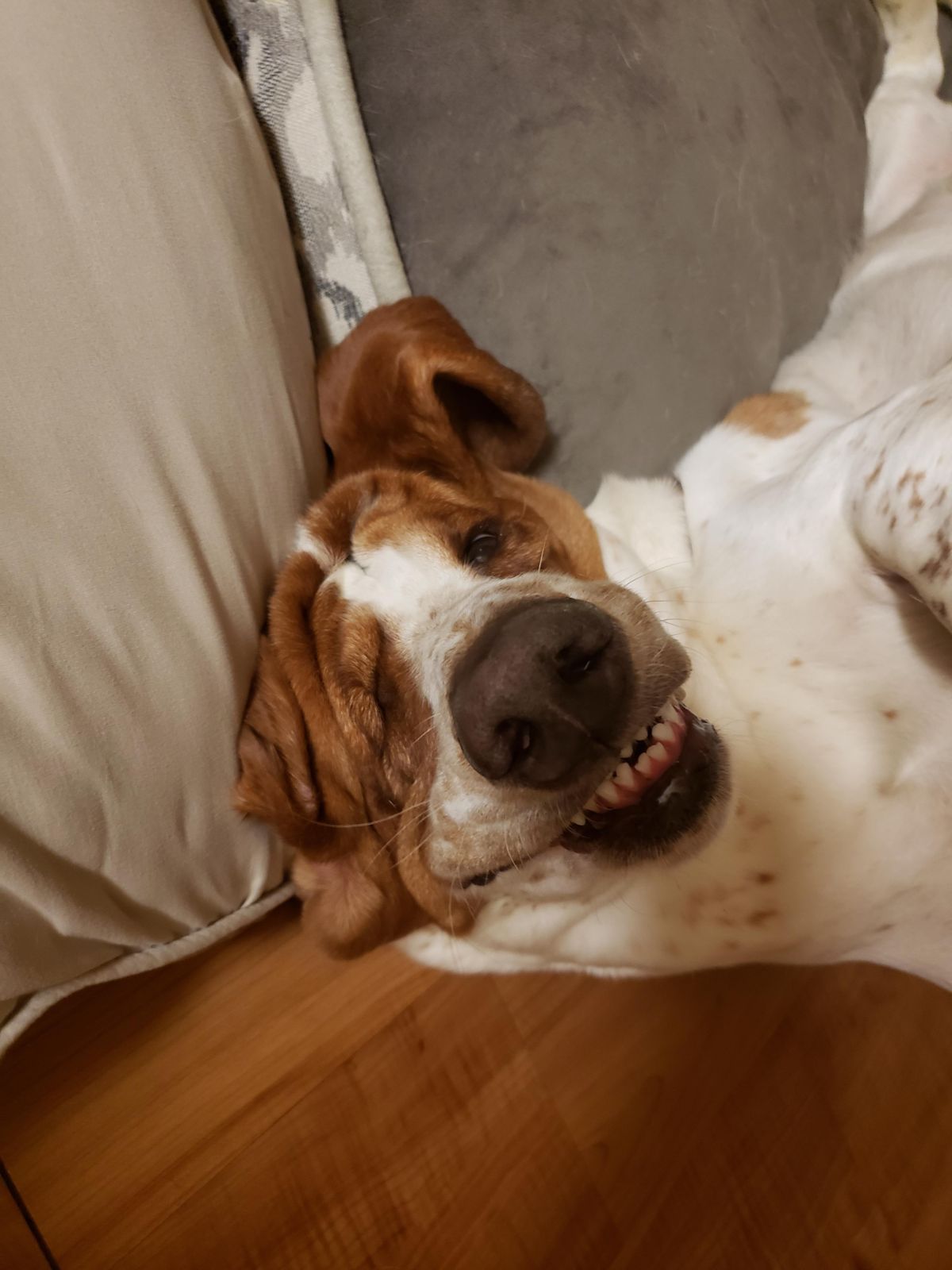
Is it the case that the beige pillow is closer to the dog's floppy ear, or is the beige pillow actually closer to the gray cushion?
the dog's floppy ear

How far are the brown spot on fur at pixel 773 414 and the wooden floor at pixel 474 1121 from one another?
1.17 m

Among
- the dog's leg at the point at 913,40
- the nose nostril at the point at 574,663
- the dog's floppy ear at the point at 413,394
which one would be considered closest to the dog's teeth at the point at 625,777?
the nose nostril at the point at 574,663

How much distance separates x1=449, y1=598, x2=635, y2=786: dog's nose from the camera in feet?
3.22

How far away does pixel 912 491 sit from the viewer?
1194mm

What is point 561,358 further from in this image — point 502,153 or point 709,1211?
point 709,1211

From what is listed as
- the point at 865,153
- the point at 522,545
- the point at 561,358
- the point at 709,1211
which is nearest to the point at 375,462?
the point at 522,545

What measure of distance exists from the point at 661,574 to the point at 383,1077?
120 cm

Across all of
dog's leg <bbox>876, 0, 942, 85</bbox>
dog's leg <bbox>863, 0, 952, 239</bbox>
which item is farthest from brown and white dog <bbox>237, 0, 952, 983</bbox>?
dog's leg <bbox>876, 0, 942, 85</bbox>

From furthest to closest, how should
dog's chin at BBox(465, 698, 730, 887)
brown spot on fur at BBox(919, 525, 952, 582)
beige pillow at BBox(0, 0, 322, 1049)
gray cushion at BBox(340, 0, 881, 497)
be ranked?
gray cushion at BBox(340, 0, 881, 497) → dog's chin at BBox(465, 698, 730, 887) → brown spot on fur at BBox(919, 525, 952, 582) → beige pillow at BBox(0, 0, 322, 1049)

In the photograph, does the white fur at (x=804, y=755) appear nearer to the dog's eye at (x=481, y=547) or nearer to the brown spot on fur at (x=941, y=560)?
the brown spot on fur at (x=941, y=560)

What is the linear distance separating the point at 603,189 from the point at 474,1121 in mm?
1892

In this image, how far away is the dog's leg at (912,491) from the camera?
3.81ft

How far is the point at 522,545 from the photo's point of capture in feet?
4.69

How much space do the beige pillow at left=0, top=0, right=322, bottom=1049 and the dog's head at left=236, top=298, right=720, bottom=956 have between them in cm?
12
